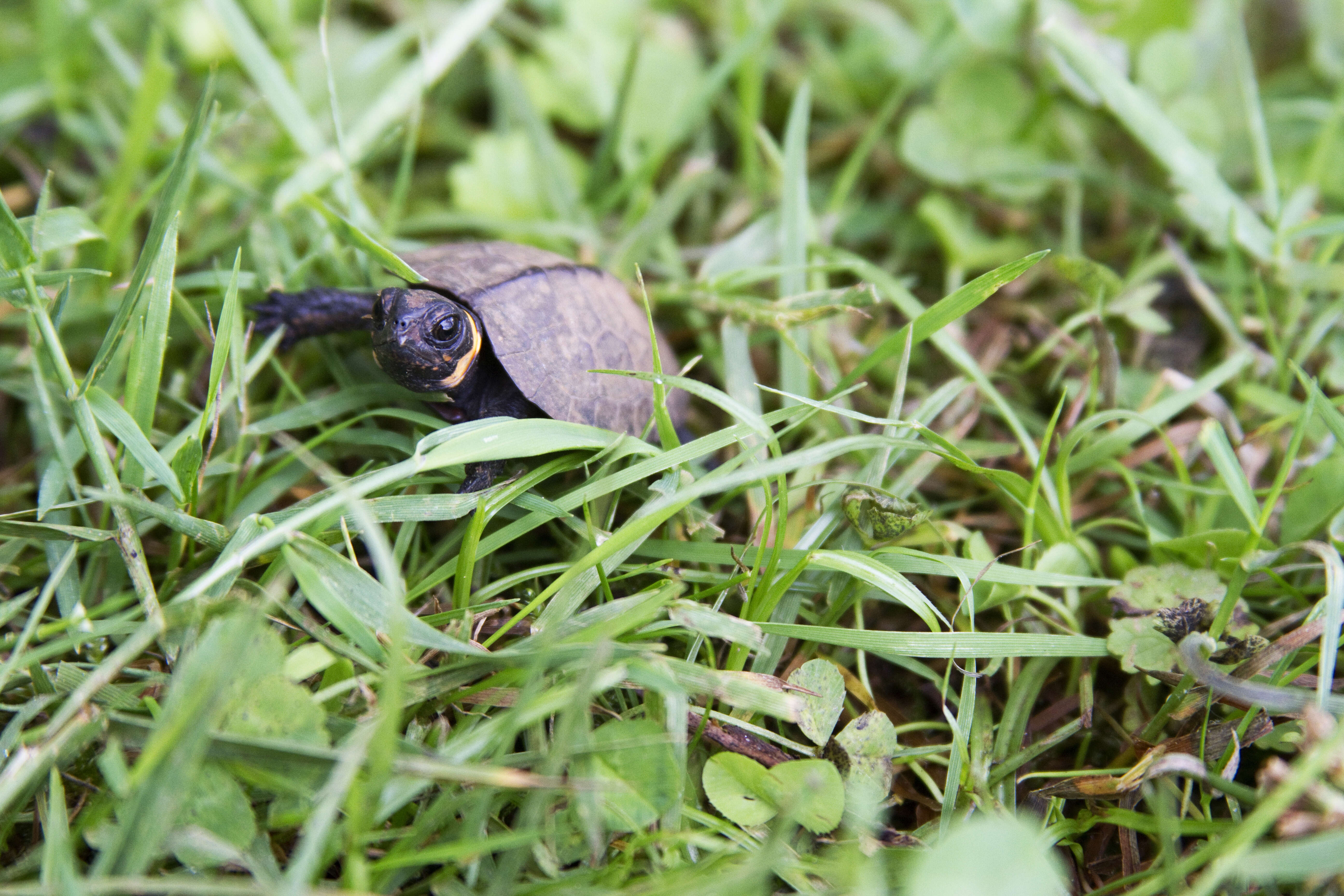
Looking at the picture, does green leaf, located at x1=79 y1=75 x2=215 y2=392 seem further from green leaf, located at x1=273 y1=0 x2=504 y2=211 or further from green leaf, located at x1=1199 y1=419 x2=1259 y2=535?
green leaf, located at x1=1199 y1=419 x2=1259 y2=535

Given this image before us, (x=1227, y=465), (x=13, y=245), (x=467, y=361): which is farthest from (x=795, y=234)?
(x=13, y=245)

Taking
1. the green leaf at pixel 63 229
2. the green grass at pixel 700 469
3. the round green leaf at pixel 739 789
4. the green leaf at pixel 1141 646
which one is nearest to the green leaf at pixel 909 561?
the green grass at pixel 700 469

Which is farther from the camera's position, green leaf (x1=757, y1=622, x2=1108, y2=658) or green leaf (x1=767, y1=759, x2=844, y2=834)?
green leaf (x1=757, y1=622, x2=1108, y2=658)

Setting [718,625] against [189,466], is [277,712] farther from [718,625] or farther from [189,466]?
[718,625]

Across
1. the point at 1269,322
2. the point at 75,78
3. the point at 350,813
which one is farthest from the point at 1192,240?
the point at 75,78

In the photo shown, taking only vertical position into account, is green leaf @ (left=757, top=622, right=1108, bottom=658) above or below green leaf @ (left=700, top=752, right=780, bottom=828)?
above

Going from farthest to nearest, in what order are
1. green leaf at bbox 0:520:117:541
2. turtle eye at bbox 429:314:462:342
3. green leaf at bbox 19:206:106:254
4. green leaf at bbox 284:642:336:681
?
green leaf at bbox 19:206:106:254
turtle eye at bbox 429:314:462:342
green leaf at bbox 0:520:117:541
green leaf at bbox 284:642:336:681

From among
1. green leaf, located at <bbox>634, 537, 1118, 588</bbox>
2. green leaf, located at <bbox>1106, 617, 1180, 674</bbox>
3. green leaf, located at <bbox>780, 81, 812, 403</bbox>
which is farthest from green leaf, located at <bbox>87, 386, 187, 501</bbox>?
green leaf, located at <bbox>1106, 617, 1180, 674</bbox>
